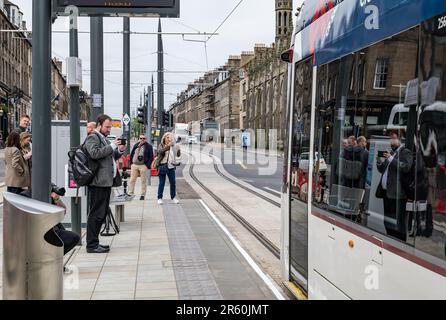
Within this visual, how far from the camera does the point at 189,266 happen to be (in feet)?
24.1

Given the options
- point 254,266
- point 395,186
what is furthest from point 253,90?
point 395,186

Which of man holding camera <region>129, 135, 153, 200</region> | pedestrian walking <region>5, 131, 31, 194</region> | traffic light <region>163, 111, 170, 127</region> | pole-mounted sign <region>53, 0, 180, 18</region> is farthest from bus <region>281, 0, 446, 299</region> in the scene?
traffic light <region>163, 111, 170, 127</region>

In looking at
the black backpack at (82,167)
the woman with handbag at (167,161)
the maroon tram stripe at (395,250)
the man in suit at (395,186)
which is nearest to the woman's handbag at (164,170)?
the woman with handbag at (167,161)

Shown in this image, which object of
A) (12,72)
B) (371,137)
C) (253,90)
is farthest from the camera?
(253,90)

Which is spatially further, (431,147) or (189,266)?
(189,266)

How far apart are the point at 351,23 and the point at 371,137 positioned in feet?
2.94

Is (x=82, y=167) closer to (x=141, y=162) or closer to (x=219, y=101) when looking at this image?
(x=141, y=162)

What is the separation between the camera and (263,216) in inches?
505

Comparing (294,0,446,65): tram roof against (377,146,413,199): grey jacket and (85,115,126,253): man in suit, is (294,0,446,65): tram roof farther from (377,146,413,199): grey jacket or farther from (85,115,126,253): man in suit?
(85,115,126,253): man in suit

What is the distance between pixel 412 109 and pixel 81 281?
175 inches

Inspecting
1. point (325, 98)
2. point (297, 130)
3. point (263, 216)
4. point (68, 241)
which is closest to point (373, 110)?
point (325, 98)

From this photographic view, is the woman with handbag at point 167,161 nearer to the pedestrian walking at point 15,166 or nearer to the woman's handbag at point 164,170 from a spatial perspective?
the woman's handbag at point 164,170

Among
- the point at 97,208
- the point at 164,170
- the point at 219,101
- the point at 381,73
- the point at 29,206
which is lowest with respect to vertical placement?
the point at 97,208
